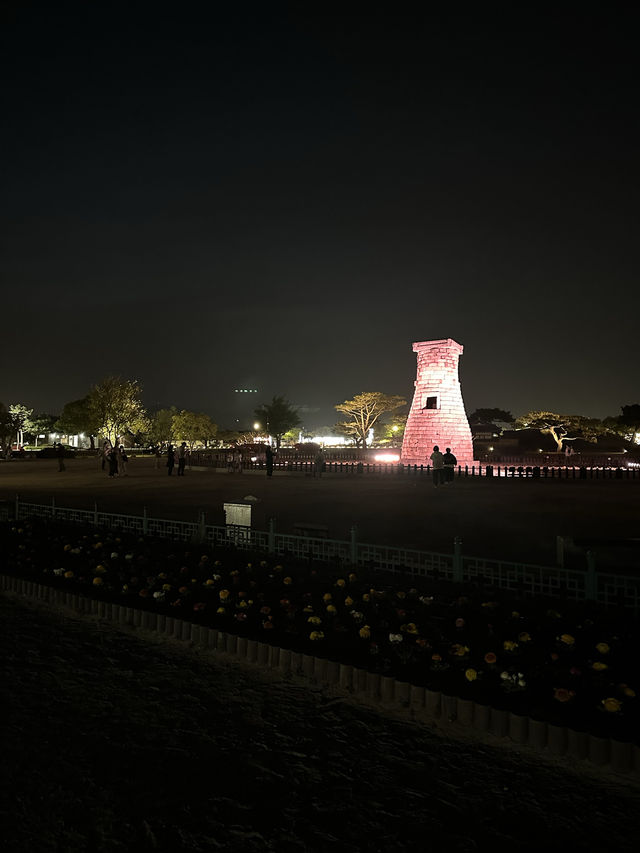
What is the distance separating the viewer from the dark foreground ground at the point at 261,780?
322cm

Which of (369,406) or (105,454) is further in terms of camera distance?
(369,406)

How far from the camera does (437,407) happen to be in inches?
1255

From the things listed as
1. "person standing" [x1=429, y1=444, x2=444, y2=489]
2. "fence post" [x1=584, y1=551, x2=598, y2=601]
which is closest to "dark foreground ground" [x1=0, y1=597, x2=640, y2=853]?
"fence post" [x1=584, y1=551, x2=598, y2=601]

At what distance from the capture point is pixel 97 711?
4777mm

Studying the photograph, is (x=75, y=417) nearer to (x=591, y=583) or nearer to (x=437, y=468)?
(x=437, y=468)

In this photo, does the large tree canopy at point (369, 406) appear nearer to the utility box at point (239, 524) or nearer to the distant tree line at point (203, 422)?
the distant tree line at point (203, 422)

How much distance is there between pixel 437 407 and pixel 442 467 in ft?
31.8

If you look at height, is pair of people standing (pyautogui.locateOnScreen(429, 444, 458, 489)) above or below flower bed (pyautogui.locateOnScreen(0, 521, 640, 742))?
above

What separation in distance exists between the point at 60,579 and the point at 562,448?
56.5m

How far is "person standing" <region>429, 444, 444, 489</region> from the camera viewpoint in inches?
883

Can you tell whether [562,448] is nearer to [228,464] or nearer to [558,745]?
[228,464]

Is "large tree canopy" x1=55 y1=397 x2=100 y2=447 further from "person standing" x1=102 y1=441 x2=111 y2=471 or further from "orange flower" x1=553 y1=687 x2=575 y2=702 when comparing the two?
"orange flower" x1=553 y1=687 x2=575 y2=702

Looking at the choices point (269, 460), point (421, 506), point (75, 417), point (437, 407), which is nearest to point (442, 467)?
point (421, 506)

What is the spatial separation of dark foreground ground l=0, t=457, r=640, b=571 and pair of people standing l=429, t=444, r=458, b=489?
0.66 meters
